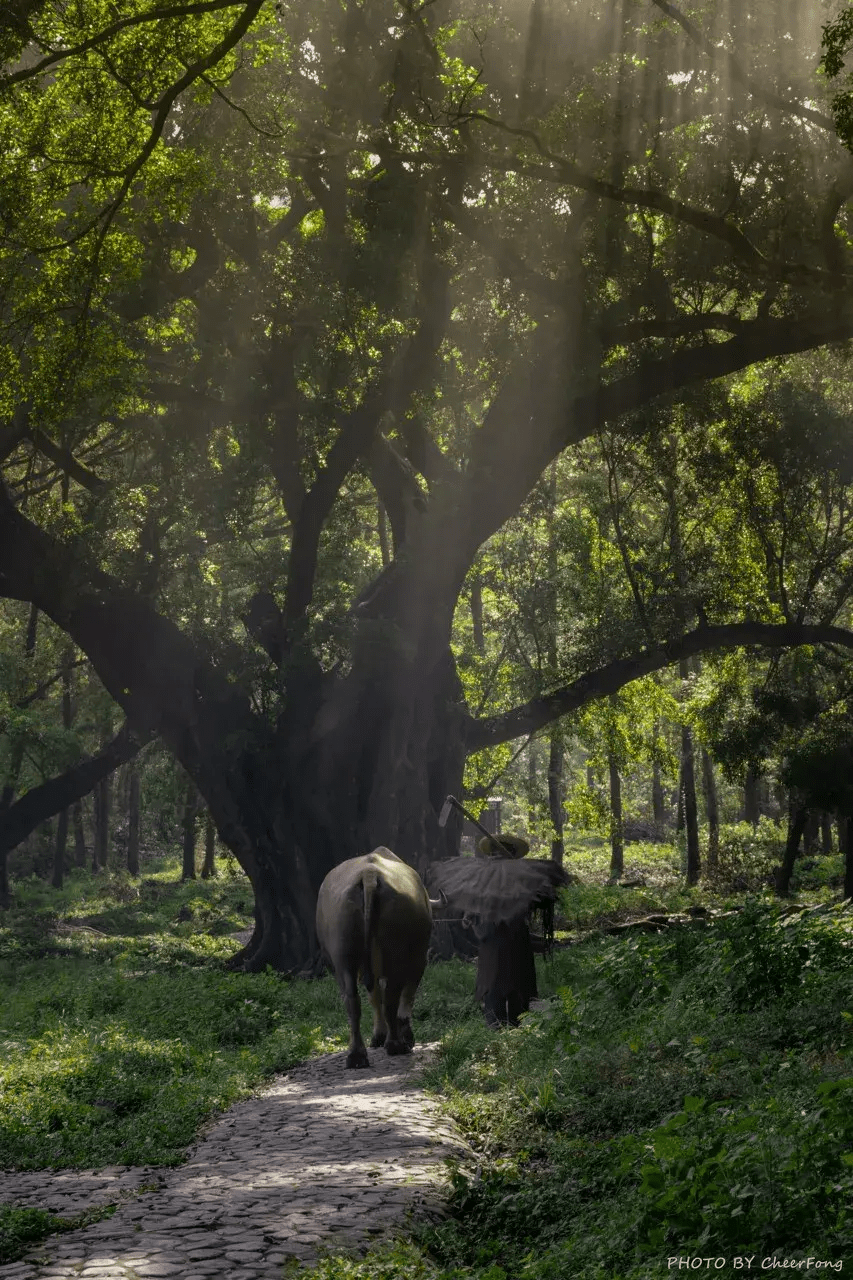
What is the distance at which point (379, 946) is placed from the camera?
14250 mm

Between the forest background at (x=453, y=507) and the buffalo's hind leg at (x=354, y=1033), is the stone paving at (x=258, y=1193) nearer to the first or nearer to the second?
the forest background at (x=453, y=507)

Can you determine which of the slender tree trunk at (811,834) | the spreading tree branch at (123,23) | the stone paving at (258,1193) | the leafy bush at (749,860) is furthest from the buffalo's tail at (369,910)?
the slender tree trunk at (811,834)

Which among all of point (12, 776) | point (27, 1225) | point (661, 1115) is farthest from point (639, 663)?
point (27, 1225)

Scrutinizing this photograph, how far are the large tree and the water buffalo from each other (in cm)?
628

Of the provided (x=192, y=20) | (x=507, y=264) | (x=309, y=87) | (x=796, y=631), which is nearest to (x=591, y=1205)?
(x=192, y=20)

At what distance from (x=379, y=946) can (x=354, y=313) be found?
11349 millimetres

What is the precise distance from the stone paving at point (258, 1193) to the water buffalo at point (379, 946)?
2.77m

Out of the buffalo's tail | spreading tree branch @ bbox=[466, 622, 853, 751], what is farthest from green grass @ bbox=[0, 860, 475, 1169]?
spreading tree branch @ bbox=[466, 622, 853, 751]

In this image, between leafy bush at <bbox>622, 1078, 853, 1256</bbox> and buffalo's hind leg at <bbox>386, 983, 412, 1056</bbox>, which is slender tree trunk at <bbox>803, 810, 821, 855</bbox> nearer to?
buffalo's hind leg at <bbox>386, 983, 412, 1056</bbox>

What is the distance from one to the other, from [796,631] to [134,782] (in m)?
27.5

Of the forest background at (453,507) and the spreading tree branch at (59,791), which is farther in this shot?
the spreading tree branch at (59,791)

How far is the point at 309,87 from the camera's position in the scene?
2108 cm

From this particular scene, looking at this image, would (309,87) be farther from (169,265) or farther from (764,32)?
(764,32)

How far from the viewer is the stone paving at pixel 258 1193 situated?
6.51 meters
